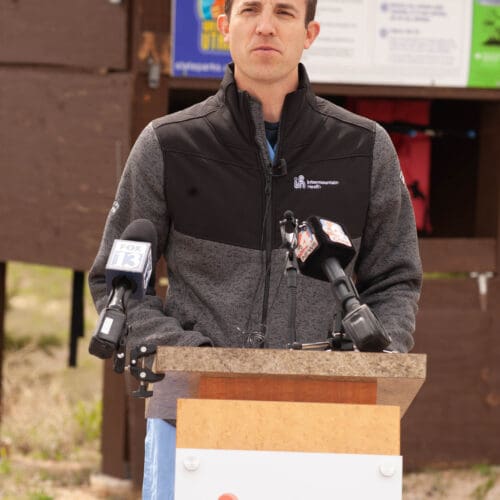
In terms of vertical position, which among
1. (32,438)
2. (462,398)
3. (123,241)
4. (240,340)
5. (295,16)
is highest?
(295,16)

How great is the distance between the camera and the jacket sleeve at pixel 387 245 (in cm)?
313

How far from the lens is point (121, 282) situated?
243 centimetres

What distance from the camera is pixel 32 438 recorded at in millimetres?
7336

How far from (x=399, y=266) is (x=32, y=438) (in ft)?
15.0

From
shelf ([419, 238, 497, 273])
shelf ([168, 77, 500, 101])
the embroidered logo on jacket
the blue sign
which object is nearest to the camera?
the embroidered logo on jacket

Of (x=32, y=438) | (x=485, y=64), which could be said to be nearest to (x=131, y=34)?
(x=485, y=64)

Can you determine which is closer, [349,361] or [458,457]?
[349,361]

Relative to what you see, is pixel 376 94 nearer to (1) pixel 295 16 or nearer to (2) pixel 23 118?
(2) pixel 23 118

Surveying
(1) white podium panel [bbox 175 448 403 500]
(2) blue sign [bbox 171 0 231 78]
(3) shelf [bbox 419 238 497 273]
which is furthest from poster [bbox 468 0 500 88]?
(1) white podium panel [bbox 175 448 403 500]

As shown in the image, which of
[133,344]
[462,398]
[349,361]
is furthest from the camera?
[462,398]

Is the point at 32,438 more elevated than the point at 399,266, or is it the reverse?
the point at 399,266

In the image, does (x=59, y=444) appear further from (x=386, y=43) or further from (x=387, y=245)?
(x=387, y=245)

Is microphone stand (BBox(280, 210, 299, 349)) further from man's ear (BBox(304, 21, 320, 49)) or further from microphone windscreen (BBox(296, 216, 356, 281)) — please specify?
man's ear (BBox(304, 21, 320, 49))

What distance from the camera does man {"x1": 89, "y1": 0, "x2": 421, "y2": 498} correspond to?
3.04 metres
